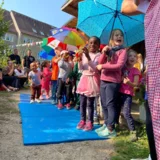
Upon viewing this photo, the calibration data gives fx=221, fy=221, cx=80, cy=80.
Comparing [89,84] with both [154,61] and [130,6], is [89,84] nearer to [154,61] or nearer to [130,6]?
[130,6]

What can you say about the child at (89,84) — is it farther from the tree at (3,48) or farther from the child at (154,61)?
the tree at (3,48)

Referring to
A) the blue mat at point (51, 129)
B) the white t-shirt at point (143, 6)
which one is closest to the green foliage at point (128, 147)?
the blue mat at point (51, 129)

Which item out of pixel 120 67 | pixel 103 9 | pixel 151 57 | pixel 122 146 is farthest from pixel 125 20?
pixel 151 57

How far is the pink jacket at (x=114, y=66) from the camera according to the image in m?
3.22

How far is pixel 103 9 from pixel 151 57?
11.7 feet

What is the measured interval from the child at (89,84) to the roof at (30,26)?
41079 mm

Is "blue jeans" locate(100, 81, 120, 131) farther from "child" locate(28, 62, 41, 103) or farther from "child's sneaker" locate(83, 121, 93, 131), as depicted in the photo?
"child" locate(28, 62, 41, 103)

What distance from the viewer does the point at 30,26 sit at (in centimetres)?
4588

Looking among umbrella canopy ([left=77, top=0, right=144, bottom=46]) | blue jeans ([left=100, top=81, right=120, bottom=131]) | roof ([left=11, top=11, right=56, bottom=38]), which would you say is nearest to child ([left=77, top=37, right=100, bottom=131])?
blue jeans ([left=100, top=81, right=120, bottom=131])

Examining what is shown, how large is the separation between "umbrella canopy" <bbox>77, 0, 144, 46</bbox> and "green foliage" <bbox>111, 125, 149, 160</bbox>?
2.08 meters

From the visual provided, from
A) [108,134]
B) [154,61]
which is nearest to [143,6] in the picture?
[154,61]

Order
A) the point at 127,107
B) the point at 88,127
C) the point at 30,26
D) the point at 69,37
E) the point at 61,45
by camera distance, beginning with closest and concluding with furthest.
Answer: the point at 127,107 → the point at 88,127 → the point at 69,37 → the point at 61,45 → the point at 30,26

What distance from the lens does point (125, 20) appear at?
443cm

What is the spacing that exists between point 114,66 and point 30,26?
4533cm
